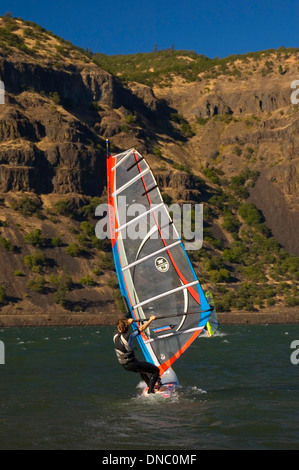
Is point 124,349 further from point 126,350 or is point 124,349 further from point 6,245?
point 6,245

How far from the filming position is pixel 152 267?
1920cm

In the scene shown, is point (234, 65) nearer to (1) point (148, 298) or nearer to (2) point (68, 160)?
(2) point (68, 160)

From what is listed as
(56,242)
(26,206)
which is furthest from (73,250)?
(26,206)

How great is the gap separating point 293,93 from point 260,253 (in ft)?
176

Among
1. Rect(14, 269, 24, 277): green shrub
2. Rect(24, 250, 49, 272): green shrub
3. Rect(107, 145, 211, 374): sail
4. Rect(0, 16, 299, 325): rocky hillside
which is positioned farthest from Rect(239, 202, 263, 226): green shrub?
Rect(107, 145, 211, 374): sail

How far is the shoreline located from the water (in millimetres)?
47014

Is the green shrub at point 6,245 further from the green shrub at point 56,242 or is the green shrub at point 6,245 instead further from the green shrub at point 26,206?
the green shrub at point 26,206

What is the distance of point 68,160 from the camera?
11138 centimetres

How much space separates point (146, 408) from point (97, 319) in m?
62.6

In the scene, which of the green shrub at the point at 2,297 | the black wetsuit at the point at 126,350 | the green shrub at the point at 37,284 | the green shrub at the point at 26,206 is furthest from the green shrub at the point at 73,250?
the black wetsuit at the point at 126,350

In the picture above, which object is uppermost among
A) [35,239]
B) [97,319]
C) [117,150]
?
[117,150]

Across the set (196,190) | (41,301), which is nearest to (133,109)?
(196,190)

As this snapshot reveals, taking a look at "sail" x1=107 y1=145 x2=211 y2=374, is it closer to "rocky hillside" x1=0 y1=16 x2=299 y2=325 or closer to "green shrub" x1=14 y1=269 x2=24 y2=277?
"rocky hillside" x1=0 y1=16 x2=299 y2=325

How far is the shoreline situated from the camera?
7631cm
